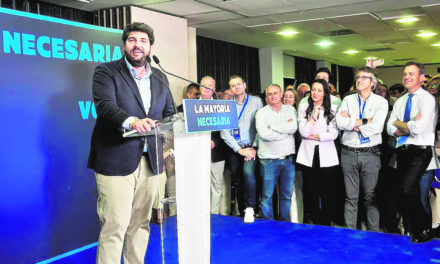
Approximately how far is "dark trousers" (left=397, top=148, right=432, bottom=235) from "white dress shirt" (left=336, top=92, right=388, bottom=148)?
30 centimetres

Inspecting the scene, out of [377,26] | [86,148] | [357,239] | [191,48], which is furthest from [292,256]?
[377,26]

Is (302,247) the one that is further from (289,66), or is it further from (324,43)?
(289,66)

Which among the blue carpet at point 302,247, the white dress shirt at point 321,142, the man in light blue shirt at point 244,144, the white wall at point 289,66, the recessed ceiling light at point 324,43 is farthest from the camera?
the white wall at point 289,66

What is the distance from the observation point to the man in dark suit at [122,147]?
2439 millimetres

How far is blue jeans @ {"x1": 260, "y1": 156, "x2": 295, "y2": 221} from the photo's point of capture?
446cm

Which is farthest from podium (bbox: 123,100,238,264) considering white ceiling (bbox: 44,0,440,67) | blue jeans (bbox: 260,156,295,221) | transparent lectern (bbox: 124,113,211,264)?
white ceiling (bbox: 44,0,440,67)

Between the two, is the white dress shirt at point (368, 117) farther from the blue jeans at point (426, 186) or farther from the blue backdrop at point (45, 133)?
the blue backdrop at point (45, 133)

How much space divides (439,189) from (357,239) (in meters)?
1.07

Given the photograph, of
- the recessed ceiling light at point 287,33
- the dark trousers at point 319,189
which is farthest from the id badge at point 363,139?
the recessed ceiling light at point 287,33

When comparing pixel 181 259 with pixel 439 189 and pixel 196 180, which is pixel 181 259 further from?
pixel 439 189

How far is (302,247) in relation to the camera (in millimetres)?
3656

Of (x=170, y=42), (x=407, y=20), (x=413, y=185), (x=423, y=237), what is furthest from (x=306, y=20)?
(x=423, y=237)

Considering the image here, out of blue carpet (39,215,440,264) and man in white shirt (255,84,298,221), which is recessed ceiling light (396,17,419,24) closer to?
man in white shirt (255,84,298,221)

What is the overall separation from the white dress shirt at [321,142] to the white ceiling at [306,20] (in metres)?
2.47
